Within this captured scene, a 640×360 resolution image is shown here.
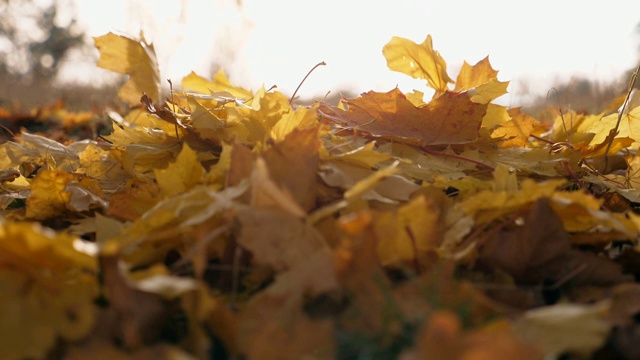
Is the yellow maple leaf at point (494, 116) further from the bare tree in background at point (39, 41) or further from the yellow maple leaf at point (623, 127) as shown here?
the bare tree in background at point (39, 41)

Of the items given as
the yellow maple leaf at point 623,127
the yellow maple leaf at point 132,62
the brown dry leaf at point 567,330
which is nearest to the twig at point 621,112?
the yellow maple leaf at point 623,127

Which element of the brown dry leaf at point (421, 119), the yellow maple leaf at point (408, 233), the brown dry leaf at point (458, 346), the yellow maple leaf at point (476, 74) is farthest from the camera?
the yellow maple leaf at point (476, 74)

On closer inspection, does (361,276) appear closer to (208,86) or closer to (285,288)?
(285,288)

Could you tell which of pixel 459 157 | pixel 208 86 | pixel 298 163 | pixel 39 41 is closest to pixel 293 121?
pixel 298 163

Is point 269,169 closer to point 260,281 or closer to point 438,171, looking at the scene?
point 260,281

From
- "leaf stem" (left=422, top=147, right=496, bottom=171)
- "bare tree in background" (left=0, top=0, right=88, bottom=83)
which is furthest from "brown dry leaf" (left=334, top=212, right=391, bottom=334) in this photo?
"bare tree in background" (left=0, top=0, right=88, bottom=83)

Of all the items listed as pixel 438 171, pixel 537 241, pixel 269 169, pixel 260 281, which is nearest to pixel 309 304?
pixel 260 281

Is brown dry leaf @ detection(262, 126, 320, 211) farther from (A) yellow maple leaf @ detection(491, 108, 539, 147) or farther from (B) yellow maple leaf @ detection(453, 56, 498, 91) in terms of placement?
(A) yellow maple leaf @ detection(491, 108, 539, 147)
